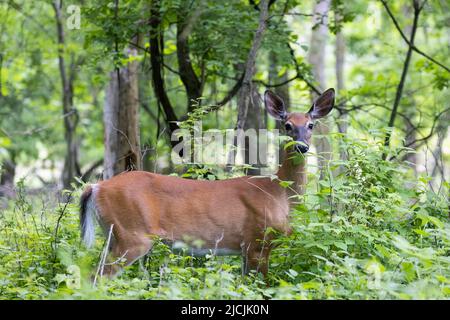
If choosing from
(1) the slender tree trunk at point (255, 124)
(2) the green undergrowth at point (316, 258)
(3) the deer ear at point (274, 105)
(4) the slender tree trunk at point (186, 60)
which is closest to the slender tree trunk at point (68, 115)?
(1) the slender tree trunk at point (255, 124)

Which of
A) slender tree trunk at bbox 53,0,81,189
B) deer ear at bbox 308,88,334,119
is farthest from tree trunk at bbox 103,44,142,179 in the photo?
slender tree trunk at bbox 53,0,81,189

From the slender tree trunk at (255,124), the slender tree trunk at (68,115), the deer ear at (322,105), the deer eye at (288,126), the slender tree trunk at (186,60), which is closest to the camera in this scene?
the deer eye at (288,126)

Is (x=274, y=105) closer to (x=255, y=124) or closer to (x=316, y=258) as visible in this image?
(x=316, y=258)

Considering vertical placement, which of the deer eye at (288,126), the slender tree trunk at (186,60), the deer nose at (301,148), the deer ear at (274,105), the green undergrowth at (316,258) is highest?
the slender tree trunk at (186,60)

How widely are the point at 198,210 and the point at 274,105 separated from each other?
1484 millimetres

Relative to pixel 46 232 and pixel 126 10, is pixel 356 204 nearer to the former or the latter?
pixel 46 232

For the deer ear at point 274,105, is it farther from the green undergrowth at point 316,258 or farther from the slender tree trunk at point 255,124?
the slender tree trunk at point 255,124

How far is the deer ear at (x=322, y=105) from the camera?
7.45 meters

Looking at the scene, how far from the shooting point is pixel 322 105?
24.7 ft

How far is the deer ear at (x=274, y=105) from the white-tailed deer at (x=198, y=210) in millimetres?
275

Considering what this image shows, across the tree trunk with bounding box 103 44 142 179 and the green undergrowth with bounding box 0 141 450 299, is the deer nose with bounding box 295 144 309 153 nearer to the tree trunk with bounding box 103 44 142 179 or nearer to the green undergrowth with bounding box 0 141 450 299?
the green undergrowth with bounding box 0 141 450 299

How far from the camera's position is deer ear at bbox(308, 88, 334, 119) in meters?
7.45

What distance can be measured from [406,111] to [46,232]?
1237 centimetres

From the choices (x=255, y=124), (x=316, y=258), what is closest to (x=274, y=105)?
(x=316, y=258)
